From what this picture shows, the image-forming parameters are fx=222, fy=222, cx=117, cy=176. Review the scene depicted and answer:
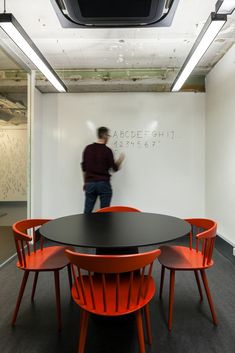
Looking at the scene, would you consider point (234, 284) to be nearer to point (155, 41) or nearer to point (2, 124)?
point (155, 41)

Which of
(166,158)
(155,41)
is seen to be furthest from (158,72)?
(166,158)

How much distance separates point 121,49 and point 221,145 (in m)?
1.87

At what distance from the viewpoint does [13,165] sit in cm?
342

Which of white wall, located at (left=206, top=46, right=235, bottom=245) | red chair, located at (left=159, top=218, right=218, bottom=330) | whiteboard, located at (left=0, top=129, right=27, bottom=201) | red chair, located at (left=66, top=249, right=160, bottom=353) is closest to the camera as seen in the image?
red chair, located at (left=66, top=249, right=160, bottom=353)

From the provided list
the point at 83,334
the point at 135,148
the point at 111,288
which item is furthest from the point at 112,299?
the point at 135,148

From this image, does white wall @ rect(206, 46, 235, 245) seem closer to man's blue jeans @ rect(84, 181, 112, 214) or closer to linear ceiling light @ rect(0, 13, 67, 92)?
man's blue jeans @ rect(84, 181, 112, 214)

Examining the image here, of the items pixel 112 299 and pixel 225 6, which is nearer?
pixel 112 299

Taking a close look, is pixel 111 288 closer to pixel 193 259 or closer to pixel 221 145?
pixel 193 259

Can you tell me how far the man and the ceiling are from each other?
3.25 feet

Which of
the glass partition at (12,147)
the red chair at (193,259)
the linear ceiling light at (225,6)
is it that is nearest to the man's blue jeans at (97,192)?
the glass partition at (12,147)

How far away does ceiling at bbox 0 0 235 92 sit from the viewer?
2.27m

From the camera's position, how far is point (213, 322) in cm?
169

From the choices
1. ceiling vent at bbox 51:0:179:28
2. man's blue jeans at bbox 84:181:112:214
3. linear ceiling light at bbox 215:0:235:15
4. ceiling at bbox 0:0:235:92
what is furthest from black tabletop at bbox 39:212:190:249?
ceiling at bbox 0:0:235:92

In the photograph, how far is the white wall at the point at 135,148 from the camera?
3.70 m
